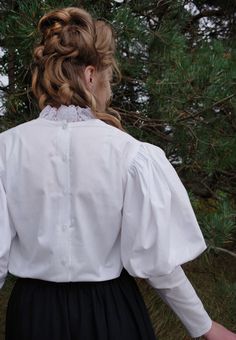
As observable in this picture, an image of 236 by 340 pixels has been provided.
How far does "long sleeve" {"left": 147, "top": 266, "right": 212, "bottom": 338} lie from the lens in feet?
3.05

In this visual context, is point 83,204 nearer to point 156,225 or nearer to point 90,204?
point 90,204

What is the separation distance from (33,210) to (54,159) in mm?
105

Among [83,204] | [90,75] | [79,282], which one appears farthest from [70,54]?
[79,282]

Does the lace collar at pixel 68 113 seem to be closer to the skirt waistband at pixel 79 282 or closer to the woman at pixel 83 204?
the woman at pixel 83 204

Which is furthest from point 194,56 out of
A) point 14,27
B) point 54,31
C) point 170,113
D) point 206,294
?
point 206,294

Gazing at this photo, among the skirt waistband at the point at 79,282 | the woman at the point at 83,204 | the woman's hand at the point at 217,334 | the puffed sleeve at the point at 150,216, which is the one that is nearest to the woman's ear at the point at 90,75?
the woman at the point at 83,204

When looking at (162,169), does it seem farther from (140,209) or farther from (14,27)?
(14,27)

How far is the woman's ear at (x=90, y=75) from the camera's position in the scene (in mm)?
923

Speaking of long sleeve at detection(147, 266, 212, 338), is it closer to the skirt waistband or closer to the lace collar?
the skirt waistband

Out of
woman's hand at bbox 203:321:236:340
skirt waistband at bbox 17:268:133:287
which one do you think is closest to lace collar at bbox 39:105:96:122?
skirt waistband at bbox 17:268:133:287

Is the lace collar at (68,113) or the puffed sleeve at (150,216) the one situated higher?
the lace collar at (68,113)

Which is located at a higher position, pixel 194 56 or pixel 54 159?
pixel 194 56

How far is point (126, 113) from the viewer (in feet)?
5.19

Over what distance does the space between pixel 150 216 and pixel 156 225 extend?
0.06 feet
